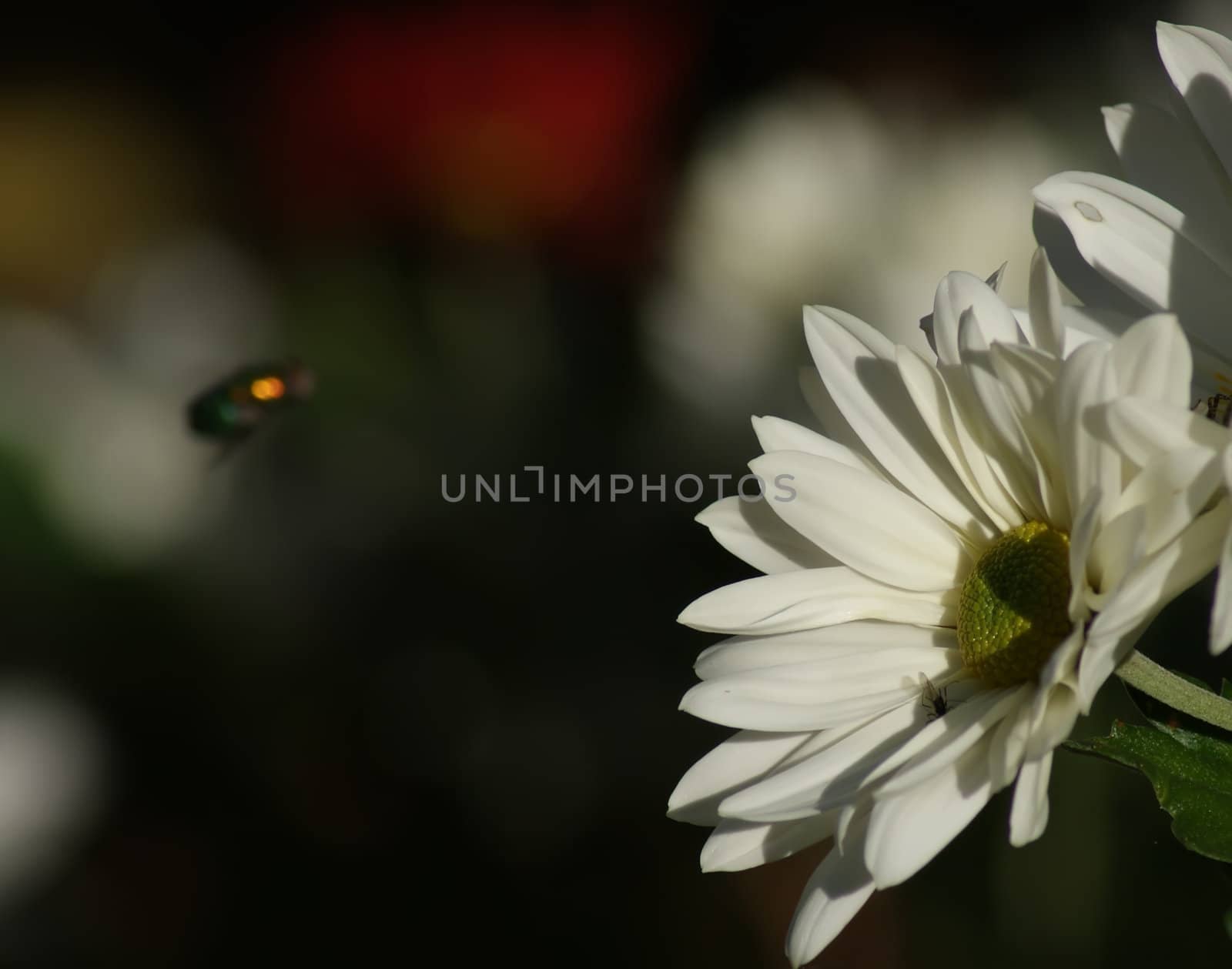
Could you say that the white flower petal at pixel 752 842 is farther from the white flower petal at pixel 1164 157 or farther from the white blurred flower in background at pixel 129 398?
the white blurred flower in background at pixel 129 398

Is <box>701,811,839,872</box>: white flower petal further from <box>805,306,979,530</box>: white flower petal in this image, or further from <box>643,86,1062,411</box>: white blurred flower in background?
<box>643,86,1062,411</box>: white blurred flower in background

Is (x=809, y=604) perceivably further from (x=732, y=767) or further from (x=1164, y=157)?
(x=1164, y=157)

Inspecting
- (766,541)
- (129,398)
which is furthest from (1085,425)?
(129,398)

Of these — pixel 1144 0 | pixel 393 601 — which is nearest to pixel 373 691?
pixel 393 601

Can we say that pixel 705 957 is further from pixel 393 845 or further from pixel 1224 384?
pixel 1224 384

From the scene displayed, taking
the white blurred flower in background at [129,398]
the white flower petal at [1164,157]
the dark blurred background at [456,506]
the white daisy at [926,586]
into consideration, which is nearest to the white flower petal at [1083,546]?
the white daisy at [926,586]
